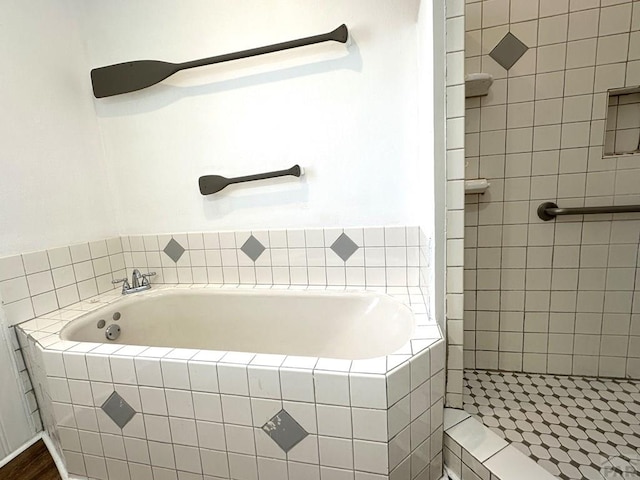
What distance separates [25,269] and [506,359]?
235 cm

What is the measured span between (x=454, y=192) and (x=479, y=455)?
2.80 ft

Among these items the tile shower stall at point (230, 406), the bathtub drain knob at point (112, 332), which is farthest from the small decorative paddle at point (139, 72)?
the bathtub drain knob at point (112, 332)

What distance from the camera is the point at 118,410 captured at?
1.07 metres

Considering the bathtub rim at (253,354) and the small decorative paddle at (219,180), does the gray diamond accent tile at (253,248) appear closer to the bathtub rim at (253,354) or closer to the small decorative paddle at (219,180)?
the bathtub rim at (253,354)

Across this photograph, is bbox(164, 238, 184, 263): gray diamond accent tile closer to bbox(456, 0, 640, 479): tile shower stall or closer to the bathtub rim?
the bathtub rim

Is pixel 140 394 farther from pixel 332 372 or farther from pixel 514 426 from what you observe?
pixel 514 426

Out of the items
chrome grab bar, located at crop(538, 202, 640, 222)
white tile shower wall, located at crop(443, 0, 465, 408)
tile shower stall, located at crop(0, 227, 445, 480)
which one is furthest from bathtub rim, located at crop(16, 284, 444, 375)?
chrome grab bar, located at crop(538, 202, 640, 222)

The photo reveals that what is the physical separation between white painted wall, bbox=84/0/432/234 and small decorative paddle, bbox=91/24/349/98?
6cm

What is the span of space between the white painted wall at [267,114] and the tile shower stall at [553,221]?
364 mm

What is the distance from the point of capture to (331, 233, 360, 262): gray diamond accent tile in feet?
5.13

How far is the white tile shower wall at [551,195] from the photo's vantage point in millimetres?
1278

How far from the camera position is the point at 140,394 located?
104 cm

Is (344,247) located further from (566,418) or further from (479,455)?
(566,418)

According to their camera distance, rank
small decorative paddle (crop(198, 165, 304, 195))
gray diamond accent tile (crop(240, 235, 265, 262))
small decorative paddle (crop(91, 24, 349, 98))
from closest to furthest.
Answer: small decorative paddle (crop(91, 24, 349, 98)), small decorative paddle (crop(198, 165, 304, 195)), gray diamond accent tile (crop(240, 235, 265, 262))
